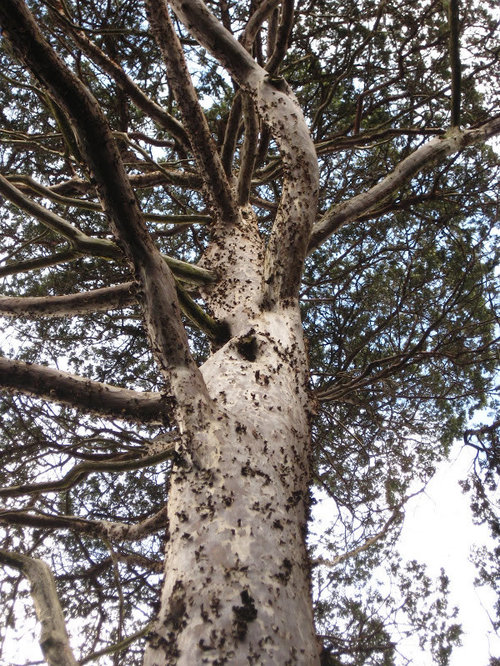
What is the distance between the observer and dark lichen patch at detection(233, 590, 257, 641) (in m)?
1.08

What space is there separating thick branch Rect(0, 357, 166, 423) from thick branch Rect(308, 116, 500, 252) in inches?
56.1

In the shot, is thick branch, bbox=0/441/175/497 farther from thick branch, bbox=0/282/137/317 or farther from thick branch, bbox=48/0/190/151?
thick branch, bbox=48/0/190/151

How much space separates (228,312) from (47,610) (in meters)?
1.54

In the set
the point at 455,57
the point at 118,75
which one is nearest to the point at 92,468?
the point at 118,75

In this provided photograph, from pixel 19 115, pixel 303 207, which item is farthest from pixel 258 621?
pixel 19 115

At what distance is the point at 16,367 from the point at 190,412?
0.84 m

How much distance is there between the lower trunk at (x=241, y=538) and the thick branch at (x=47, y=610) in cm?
52

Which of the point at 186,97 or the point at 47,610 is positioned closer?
the point at 47,610

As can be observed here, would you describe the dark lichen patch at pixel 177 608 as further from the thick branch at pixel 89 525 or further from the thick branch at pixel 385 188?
the thick branch at pixel 385 188

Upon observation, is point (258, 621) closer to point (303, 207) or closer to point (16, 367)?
point (16, 367)

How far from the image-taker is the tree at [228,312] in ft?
4.52

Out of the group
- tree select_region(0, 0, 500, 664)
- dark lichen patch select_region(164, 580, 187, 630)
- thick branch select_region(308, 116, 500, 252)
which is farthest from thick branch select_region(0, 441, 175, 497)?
thick branch select_region(308, 116, 500, 252)

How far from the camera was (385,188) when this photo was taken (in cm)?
311

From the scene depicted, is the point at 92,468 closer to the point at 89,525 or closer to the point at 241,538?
the point at 89,525
